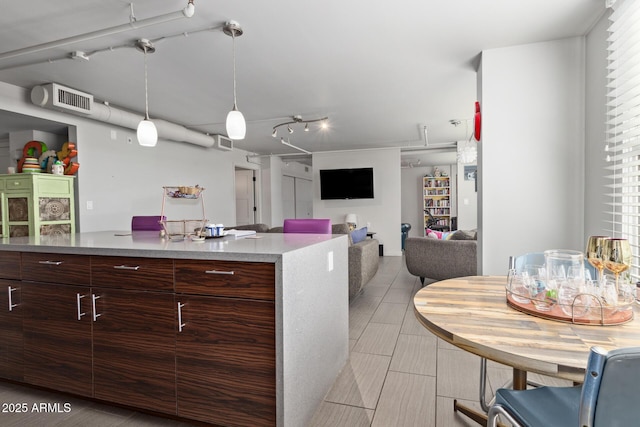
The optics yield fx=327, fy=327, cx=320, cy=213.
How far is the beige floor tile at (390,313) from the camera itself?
3146 millimetres

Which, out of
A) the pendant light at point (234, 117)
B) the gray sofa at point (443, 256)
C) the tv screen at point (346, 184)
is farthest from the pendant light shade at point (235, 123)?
the tv screen at point (346, 184)

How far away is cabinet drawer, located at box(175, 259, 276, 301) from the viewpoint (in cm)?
144

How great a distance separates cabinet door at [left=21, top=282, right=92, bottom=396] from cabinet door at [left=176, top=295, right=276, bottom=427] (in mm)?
629

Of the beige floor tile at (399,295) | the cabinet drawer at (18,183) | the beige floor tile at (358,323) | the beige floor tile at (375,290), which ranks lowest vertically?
the beige floor tile at (375,290)

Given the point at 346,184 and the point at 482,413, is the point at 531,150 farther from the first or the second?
the point at 346,184

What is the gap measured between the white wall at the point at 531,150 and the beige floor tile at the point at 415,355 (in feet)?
2.73

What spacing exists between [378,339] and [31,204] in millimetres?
3781

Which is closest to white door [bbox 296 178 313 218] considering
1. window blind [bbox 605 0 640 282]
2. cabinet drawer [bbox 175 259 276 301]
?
window blind [bbox 605 0 640 282]

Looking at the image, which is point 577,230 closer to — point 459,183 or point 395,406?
point 395,406

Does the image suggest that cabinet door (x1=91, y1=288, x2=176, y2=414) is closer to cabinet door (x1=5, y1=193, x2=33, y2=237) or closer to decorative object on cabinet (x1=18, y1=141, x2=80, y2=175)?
cabinet door (x1=5, y1=193, x2=33, y2=237)

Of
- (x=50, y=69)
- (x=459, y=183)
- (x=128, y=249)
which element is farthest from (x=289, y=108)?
(x=459, y=183)

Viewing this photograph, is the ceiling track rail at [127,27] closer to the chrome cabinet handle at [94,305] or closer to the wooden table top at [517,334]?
the chrome cabinet handle at [94,305]

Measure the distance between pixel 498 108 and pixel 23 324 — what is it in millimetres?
3692

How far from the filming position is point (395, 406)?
1795 mm
